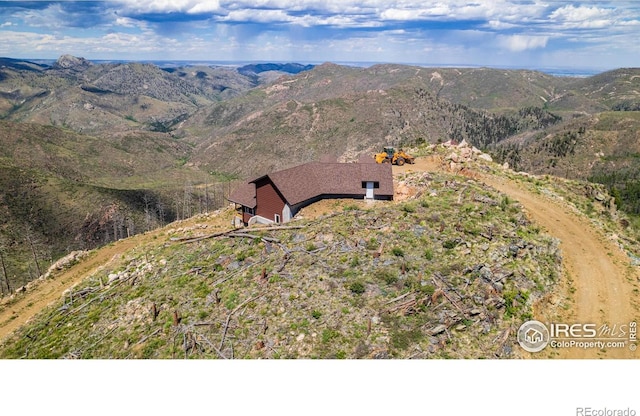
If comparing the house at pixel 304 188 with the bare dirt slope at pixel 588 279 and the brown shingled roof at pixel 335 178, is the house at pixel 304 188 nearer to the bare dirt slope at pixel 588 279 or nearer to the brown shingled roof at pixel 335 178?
the brown shingled roof at pixel 335 178

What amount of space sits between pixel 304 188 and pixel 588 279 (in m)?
19.8

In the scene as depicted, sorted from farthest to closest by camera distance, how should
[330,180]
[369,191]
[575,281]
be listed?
1. [330,180]
2. [369,191]
3. [575,281]

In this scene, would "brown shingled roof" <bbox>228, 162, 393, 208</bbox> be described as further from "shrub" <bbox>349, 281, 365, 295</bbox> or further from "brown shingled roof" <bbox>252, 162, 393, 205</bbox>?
"shrub" <bbox>349, 281, 365, 295</bbox>

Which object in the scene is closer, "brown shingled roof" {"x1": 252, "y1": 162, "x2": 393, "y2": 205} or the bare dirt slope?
the bare dirt slope

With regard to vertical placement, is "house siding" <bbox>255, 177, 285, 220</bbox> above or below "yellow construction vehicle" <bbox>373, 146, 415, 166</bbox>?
below

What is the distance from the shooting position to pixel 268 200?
30297mm

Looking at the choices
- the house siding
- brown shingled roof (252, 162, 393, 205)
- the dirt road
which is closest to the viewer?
the dirt road

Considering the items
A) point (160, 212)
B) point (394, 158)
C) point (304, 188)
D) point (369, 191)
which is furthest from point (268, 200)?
point (160, 212)

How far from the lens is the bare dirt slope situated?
16.1 metres

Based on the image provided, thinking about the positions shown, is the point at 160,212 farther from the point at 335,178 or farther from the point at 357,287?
the point at 357,287

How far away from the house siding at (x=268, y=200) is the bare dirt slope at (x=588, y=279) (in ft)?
61.6

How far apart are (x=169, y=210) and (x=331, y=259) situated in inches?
4666

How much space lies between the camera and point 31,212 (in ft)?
321

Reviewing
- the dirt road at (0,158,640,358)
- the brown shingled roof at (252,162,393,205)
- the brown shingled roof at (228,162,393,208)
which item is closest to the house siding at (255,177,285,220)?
the brown shingled roof at (228,162,393,208)
